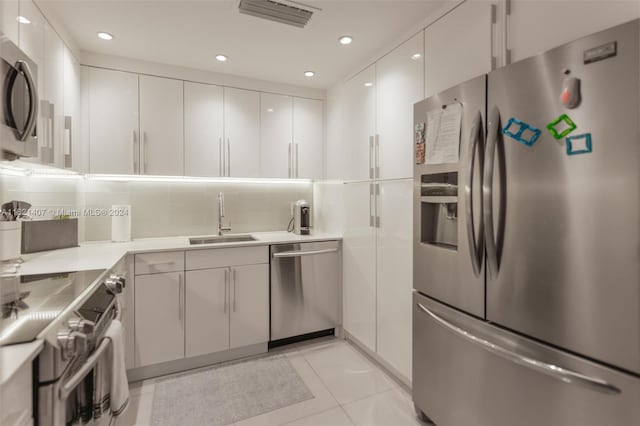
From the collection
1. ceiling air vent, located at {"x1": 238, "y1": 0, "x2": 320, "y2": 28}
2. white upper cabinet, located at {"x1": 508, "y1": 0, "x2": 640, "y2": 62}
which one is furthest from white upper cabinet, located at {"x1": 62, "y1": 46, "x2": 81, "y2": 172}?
white upper cabinet, located at {"x1": 508, "y1": 0, "x2": 640, "y2": 62}

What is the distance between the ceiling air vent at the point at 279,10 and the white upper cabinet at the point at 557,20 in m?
1.11

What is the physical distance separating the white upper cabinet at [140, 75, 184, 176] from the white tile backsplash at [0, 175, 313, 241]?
322mm

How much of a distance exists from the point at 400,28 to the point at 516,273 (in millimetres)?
1705

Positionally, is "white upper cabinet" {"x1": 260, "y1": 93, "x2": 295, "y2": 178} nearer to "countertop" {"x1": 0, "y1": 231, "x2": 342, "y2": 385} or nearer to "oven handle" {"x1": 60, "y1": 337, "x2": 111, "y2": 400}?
"countertop" {"x1": 0, "y1": 231, "x2": 342, "y2": 385}

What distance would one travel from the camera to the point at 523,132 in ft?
4.00

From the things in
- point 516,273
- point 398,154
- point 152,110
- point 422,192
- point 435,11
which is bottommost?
point 516,273

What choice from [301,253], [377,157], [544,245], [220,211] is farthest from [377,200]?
[220,211]

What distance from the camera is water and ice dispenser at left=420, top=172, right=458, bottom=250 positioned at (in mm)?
1599

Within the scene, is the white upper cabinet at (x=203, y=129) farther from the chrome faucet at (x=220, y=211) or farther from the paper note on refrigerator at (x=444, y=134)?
the paper note on refrigerator at (x=444, y=134)

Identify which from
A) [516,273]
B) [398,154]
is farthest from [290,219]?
[516,273]

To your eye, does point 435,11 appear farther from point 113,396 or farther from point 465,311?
point 113,396

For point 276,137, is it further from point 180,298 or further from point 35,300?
point 35,300

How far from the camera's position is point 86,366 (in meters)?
1.06

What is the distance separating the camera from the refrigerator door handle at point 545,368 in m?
1.03
